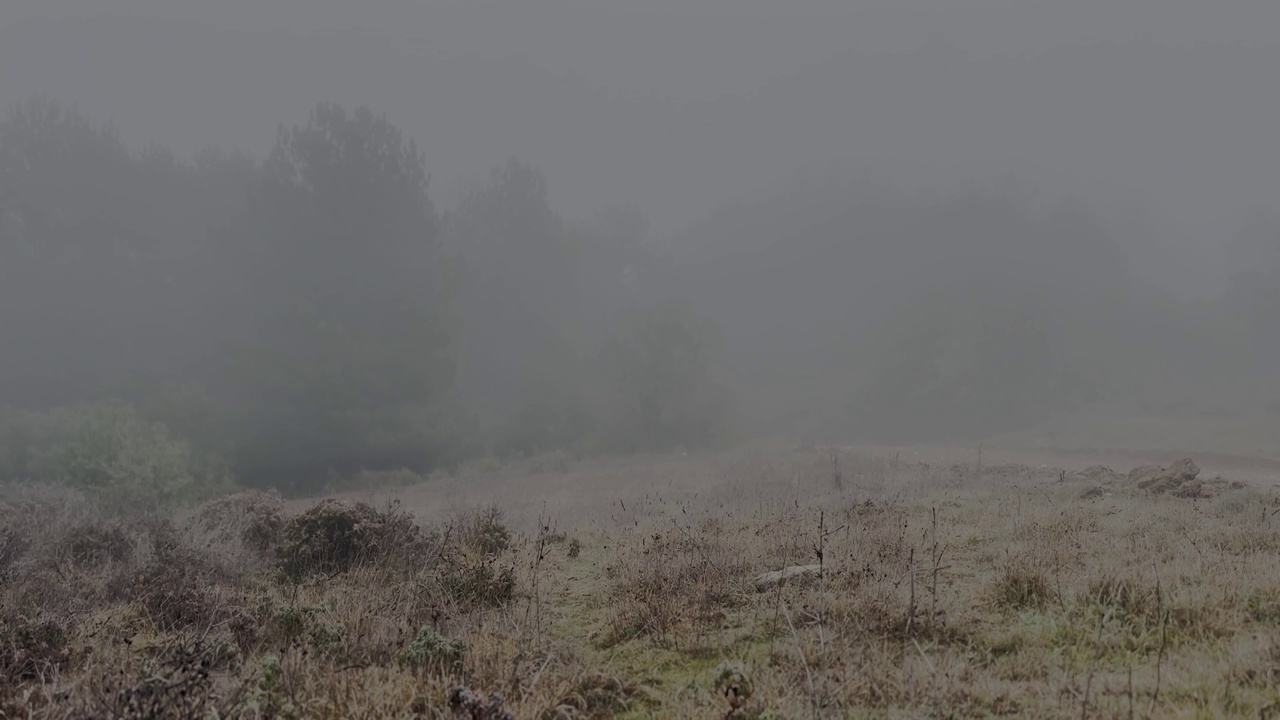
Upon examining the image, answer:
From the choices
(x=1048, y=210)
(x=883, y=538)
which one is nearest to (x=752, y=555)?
(x=883, y=538)

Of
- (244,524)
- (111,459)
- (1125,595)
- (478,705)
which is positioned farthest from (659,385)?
(478,705)

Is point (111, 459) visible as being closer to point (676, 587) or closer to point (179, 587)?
point (179, 587)

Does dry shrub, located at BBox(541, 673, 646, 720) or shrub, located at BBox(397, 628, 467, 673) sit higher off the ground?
shrub, located at BBox(397, 628, 467, 673)

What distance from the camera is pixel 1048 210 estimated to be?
191 feet

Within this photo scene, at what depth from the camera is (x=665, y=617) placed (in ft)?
15.6

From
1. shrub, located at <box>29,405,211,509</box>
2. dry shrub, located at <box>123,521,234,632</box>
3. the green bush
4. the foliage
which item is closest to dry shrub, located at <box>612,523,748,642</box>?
dry shrub, located at <box>123,521,234,632</box>

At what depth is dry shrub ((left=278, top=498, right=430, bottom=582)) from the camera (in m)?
7.27

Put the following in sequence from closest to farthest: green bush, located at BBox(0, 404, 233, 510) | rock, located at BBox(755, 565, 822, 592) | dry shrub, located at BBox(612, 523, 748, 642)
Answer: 1. dry shrub, located at BBox(612, 523, 748, 642)
2. rock, located at BBox(755, 565, 822, 592)
3. green bush, located at BBox(0, 404, 233, 510)

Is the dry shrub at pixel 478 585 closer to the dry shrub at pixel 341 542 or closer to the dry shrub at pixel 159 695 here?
the dry shrub at pixel 341 542

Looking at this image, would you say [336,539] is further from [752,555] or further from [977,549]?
[977,549]

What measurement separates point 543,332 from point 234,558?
35.6 meters

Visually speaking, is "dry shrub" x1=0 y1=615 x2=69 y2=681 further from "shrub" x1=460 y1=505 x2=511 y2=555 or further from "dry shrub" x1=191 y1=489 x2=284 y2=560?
"shrub" x1=460 y1=505 x2=511 y2=555

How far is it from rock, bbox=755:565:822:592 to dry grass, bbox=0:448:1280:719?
0.08m

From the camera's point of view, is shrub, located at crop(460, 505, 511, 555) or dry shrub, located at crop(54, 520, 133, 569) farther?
shrub, located at crop(460, 505, 511, 555)
